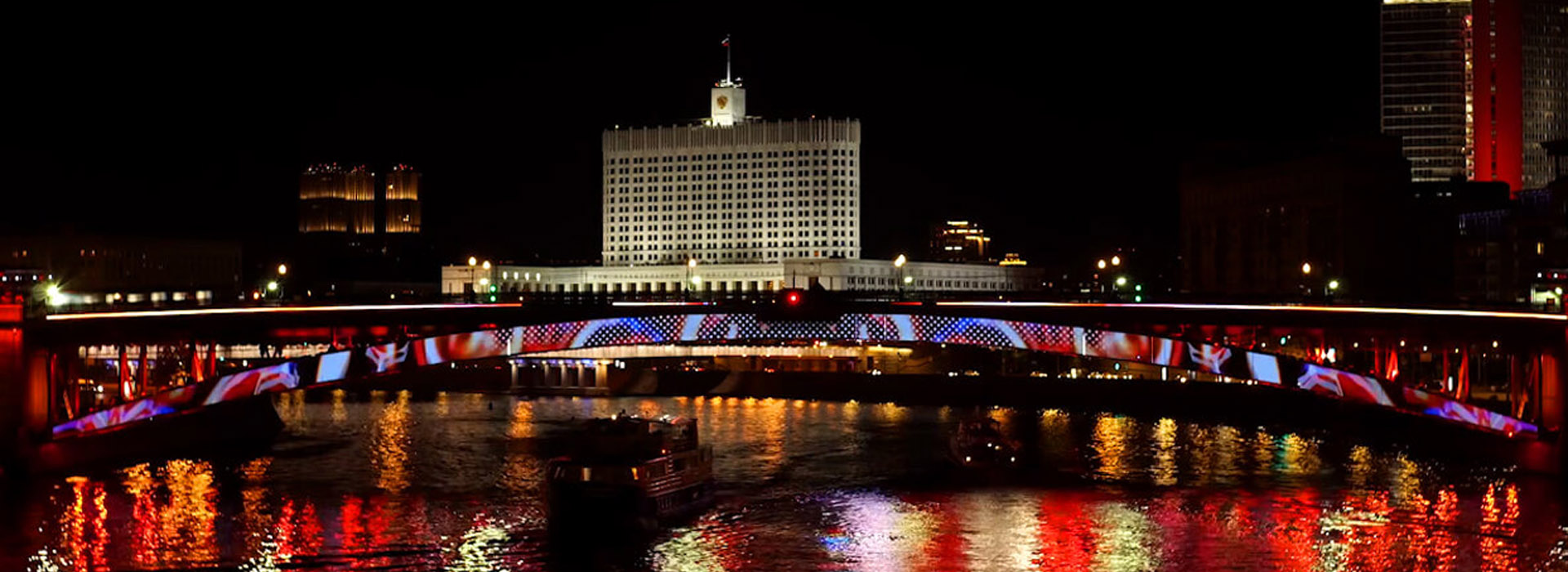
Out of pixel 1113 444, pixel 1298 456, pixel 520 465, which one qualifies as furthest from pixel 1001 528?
pixel 1113 444

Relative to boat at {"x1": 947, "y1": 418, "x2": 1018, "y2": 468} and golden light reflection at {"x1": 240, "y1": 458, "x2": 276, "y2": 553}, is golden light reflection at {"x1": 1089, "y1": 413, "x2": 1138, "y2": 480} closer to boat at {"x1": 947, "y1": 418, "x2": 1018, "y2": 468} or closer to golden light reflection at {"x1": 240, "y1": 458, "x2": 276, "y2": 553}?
boat at {"x1": 947, "y1": 418, "x2": 1018, "y2": 468}

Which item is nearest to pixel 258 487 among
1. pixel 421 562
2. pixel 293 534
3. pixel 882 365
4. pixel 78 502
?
pixel 78 502

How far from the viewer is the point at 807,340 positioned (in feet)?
320

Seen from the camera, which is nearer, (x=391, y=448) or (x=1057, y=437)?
(x=391, y=448)

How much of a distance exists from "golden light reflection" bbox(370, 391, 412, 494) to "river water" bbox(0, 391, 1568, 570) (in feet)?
1.03

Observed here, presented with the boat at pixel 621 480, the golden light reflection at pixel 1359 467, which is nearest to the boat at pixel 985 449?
the golden light reflection at pixel 1359 467

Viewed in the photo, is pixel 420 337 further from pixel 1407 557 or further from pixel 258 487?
pixel 1407 557

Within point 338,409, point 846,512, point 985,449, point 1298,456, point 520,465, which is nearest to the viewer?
point 846,512

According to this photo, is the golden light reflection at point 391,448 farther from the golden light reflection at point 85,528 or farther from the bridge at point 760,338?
the golden light reflection at point 85,528

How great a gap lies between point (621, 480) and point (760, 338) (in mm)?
23494

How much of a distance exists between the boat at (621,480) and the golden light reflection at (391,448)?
601 inches

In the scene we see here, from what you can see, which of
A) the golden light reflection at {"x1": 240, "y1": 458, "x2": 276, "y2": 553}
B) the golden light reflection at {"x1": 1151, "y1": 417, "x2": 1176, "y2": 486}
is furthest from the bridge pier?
the golden light reflection at {"x1": 1151, "y1": 417, "x2": 1176, "y2": 486}

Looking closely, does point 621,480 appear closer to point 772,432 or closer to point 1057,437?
point 772,432

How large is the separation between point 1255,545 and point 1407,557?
5476 mm
